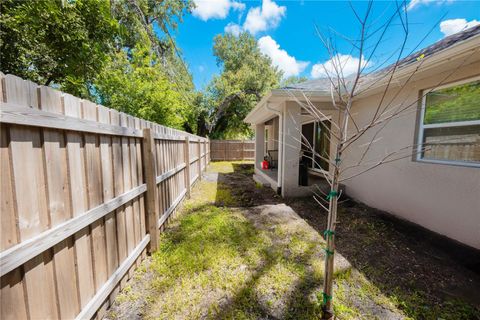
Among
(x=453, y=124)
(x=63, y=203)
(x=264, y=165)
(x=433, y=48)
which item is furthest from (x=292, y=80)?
(x=63, y=203)

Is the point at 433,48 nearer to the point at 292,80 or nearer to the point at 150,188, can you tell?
the point at 150,188

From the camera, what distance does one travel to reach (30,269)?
114 cm

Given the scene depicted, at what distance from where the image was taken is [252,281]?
227 cm

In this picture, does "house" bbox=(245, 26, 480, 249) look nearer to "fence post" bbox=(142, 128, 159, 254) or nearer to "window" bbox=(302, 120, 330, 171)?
"fence post" bbox=(142, 128, 159, 254)

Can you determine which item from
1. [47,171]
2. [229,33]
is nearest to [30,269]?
[47,171]

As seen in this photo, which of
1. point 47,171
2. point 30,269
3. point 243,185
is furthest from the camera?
point 243,185

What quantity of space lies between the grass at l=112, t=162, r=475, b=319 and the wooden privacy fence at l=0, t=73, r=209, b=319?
0.53 metres

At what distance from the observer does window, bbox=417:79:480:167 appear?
2939mm

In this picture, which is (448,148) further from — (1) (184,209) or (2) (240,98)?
(2) (240,98)

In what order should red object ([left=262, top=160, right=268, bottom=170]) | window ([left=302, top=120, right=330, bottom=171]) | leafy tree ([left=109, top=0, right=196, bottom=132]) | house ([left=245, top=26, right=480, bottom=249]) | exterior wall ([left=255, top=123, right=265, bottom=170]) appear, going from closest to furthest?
house ([left=245, top=26, right=480, bottom=249]) → window ([left=302, top=120, right=330, bottom=171]) → leafy tree ([left=109, top=0, right=196, bottom=132]) → red object ([left=262, top=160, right=268, bottom=170]) → exterior wall ([left=255, top=123, right=265, bottom=170])

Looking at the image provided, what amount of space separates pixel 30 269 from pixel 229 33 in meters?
25.9

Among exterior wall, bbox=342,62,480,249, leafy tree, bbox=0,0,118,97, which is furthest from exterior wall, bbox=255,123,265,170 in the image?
leafy tree, bbox=0,0,118,97

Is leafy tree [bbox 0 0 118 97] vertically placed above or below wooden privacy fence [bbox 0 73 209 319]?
above

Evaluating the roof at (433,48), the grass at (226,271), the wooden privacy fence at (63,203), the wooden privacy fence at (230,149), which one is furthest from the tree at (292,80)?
the wooden privacy fence at (63,203)
